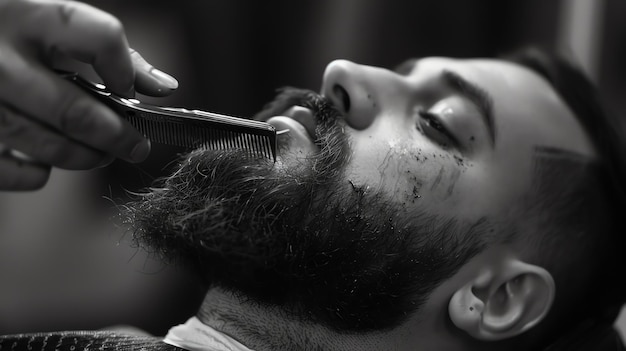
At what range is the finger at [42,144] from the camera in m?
0.86

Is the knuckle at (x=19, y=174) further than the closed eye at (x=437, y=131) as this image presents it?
No

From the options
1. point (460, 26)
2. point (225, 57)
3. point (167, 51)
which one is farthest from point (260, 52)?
point (460, 26)

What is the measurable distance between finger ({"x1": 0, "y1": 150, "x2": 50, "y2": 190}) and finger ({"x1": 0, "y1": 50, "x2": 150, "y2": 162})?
81 millimetres

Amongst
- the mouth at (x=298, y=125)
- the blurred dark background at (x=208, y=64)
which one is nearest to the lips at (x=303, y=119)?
the mouth at (x=298, y=125)

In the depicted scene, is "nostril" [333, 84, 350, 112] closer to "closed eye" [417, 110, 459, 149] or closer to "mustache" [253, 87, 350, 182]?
"mustache" [253, 87, 350, 182]

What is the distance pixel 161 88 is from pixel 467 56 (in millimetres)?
1716

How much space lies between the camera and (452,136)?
3.86ft

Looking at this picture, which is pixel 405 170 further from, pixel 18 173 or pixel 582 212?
pixel 18 173

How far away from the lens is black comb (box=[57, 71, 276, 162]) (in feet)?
2.96

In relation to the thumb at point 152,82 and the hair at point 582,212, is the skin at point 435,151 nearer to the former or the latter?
the hair at point 582,212

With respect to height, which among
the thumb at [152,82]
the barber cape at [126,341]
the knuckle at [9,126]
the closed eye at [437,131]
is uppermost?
the thumb at [152,82]

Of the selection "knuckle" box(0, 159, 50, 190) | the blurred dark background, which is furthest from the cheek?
the blurred dark background

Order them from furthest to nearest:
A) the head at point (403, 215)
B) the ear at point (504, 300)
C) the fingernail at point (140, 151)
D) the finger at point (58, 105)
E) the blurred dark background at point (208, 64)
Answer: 1. the blurred dark background at point (208, 64)
2. the ear at point (504, 300)
3. the head at point (403, 215)
4. the fingernail at point (140, 151)
5. the finger at point (58, 105)

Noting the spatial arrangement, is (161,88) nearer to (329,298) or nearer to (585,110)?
(329,298)
